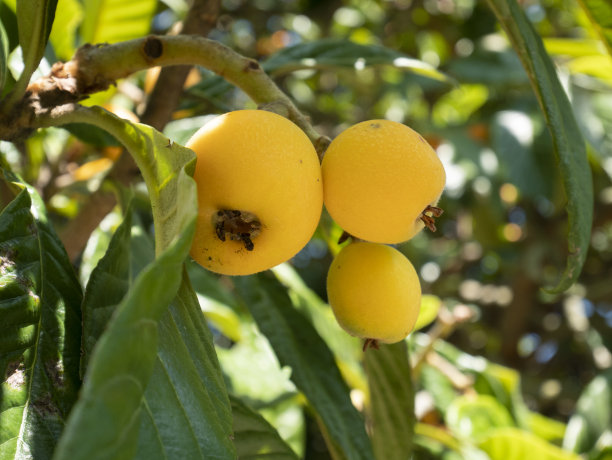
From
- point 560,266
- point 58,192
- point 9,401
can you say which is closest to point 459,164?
point 560,266

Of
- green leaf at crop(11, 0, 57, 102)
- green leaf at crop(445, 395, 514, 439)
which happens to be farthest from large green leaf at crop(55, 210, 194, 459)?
green leaf at crop(445, 395, 514, 439)

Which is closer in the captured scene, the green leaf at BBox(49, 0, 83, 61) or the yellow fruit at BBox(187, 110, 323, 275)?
the yellow fruit at BBox(187, 110, 323, 275)

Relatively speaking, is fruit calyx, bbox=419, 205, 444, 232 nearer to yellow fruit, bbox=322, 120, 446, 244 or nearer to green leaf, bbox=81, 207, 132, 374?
yellow fruit, bbox=322, 120, 446, 244

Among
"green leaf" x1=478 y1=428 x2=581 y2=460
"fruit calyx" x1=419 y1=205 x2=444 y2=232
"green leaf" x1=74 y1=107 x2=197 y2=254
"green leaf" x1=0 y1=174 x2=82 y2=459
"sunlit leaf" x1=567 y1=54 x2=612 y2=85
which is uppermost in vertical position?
"green leaf" x1=74 y1=107 x2=197 y2=254

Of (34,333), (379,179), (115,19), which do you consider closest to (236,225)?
(379,179)

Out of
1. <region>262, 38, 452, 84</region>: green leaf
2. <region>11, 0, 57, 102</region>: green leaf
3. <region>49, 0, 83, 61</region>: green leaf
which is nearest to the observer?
<region>11, 0, 57, 102</region>: green leaf

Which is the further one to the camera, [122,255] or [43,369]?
[122,255]

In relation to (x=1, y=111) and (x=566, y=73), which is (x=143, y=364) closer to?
(x=1, y=111)
